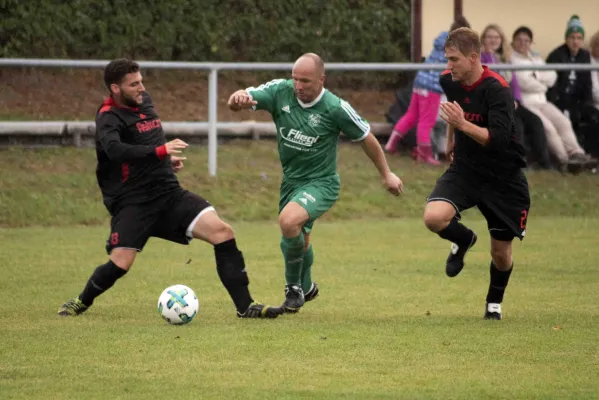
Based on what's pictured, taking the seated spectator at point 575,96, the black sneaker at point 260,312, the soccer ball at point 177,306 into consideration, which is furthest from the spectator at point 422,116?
the soccer ball at point 177,306

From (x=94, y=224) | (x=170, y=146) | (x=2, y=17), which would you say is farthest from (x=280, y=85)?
(x=2, y=17)

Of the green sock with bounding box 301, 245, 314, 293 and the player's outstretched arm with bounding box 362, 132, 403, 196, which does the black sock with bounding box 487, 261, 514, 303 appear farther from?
the green sock with bounding box 301, 245, 314, 293

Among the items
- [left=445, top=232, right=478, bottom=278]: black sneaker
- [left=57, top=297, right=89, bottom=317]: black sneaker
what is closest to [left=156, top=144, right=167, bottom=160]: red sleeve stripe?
[left=57, top=297, right=89, bottom=317]: black sneaker

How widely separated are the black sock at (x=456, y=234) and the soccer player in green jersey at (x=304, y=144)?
435 mm

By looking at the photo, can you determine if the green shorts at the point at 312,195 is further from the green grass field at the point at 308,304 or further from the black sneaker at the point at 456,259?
the black sneaker at the point at 456,259

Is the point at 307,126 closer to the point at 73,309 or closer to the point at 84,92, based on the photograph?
the point at 73,309

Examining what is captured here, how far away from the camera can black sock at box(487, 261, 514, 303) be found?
29.9ft

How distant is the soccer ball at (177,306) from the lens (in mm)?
8703

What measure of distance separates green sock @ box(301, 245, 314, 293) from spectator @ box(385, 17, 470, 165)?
749cm

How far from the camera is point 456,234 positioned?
30.2 feet

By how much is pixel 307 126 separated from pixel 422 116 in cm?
788

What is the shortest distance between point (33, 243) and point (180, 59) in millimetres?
5926

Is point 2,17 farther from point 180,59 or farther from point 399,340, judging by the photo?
point 399,340

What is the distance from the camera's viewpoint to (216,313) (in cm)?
939
